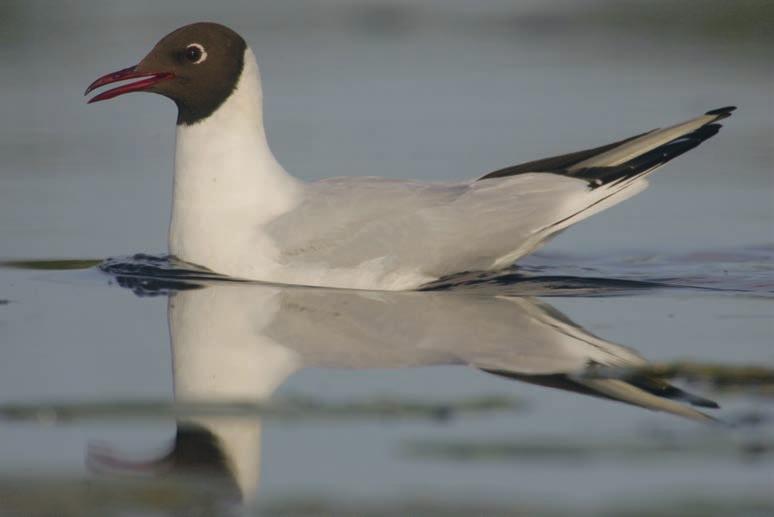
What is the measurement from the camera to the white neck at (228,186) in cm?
739

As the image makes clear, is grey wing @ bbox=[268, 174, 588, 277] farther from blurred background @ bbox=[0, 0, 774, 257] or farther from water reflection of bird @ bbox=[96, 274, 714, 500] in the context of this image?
blurred background @ bbox=[0, 0, 774, 257]

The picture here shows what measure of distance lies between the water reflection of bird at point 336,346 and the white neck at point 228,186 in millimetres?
227

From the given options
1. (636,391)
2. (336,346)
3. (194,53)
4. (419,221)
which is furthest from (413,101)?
(636,391)

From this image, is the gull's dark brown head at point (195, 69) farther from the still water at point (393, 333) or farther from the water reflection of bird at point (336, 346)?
the water reflection of bird at point (336, 346)

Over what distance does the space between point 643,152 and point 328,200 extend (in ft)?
5.07

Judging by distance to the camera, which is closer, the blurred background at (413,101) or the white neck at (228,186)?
the white neck at (228,186)

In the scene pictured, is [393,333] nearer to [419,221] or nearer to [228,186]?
[419,221]

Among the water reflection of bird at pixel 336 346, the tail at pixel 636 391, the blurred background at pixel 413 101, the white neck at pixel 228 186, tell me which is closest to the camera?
the water reflection of bird at pixel 336 346

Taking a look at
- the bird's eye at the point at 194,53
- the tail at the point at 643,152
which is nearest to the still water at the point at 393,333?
the tail at the point at 643,152

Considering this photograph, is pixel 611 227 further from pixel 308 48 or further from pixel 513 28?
pixel 513 28

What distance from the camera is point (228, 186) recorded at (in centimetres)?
754

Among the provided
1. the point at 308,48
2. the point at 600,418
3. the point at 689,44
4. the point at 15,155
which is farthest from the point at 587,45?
the point at 600,418

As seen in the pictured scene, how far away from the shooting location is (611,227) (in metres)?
8.94

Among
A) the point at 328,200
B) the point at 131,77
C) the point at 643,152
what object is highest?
the point at 131,77
